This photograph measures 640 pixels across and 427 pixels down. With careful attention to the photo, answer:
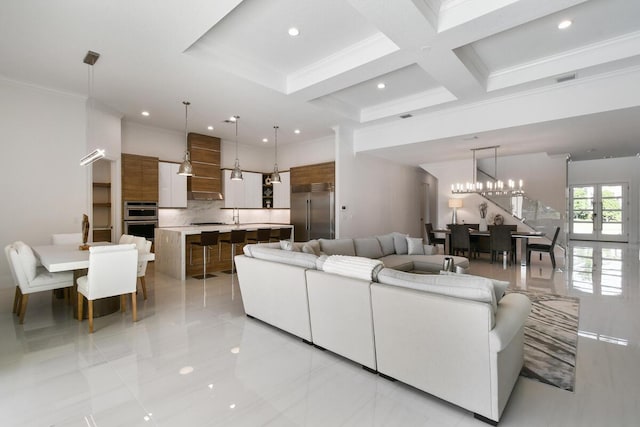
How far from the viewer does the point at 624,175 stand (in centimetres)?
1142

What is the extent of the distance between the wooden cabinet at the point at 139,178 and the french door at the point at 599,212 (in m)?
15.1

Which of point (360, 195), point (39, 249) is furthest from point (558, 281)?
point (39, 249)

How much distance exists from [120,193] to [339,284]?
5.96 m

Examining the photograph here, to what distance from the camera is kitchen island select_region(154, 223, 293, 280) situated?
18.9ft

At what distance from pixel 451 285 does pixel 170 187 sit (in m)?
7.02

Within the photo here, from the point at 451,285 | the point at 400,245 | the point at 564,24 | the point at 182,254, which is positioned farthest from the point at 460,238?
the point at 182,254

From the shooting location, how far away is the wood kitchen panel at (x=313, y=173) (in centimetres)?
750

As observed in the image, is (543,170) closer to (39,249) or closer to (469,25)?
(469,25)

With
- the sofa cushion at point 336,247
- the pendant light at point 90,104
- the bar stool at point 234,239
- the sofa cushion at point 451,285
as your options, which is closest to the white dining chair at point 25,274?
the pendant light at point 90,104

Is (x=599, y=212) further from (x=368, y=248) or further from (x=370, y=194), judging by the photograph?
(x=368, y=248)

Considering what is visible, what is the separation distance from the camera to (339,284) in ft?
8.66

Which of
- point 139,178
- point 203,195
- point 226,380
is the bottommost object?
point 226,380

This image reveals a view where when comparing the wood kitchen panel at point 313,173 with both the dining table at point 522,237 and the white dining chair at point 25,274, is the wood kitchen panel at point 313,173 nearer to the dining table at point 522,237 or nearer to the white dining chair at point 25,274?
the dining table at point 522,237

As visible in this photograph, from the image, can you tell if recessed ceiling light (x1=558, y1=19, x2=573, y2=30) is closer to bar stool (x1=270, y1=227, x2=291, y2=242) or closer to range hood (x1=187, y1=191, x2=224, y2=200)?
bar stool (x1=270, y1=227, x2=291, y2=242)
